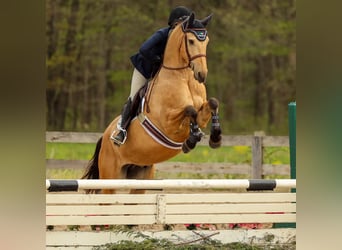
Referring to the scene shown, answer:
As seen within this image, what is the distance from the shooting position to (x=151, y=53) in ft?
14.8

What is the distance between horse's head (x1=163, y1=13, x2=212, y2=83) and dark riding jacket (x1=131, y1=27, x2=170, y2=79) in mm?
151

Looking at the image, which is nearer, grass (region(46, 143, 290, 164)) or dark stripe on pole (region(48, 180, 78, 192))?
dark stripe on pole (region(48, 180, 78, 192))

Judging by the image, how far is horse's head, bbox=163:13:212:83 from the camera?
426 cm

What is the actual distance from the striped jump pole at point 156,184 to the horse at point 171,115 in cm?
69

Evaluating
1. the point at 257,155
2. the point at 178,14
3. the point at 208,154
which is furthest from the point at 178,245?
the point at 208,154

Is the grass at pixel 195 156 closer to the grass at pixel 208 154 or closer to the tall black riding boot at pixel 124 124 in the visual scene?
the grass at pixel 208 154

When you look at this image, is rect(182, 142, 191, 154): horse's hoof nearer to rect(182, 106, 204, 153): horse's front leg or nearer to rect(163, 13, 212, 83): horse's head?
rect(182, 106, 204, 153): horse's front leg

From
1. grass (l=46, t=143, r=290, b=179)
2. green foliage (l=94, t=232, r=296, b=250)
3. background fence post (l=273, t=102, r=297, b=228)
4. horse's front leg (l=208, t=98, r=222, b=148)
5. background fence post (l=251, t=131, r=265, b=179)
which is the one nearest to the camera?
green foliage (l=94, t=232, r=296, b=250)

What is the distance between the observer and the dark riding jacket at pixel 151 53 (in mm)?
4491

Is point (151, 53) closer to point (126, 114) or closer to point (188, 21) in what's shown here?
point (188, 21)

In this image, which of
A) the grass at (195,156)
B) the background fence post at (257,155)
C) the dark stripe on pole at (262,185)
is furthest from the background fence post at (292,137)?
the grass at (195,156)

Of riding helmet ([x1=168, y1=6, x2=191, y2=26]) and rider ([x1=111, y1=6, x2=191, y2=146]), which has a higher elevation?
riding helmet ([x1=168, y1=6, x2=191, y2=26])

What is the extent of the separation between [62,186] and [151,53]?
1347 mm

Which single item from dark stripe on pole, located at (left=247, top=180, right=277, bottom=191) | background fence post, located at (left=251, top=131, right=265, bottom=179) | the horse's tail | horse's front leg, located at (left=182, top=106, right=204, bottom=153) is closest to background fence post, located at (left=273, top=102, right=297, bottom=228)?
dark stripe on pole, located at (left=247, top=180, right=277, bottom=191)
